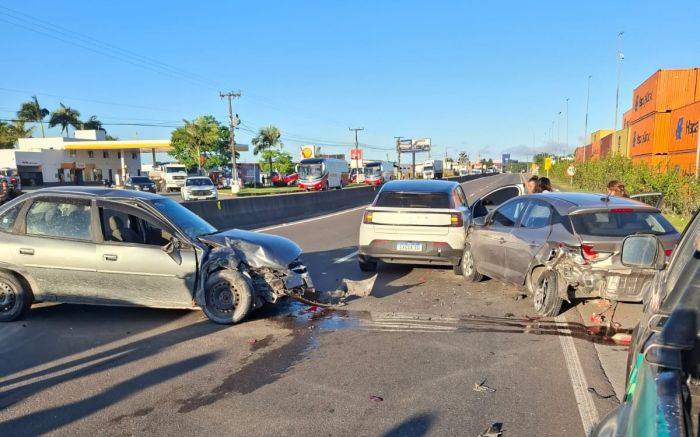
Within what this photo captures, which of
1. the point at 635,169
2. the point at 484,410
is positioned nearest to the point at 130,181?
the point at 635,169

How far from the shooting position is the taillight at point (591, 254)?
5527 millimetres

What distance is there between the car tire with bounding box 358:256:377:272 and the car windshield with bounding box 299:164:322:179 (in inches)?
1545

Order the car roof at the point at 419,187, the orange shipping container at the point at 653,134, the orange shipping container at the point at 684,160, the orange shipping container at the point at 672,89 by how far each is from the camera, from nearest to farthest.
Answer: the car roof at the point at 419,187 < the orange shipping container at the point at 684,160 < the orange shipping container at the point at 672,89 < the orange shipping container at the point at 653,134

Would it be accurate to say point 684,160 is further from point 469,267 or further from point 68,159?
point 68,159

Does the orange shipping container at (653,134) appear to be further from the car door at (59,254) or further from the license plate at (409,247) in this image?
the car door at (59,254)

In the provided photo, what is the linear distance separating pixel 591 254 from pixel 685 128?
1089 inches

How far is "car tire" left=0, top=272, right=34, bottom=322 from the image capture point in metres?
5.81

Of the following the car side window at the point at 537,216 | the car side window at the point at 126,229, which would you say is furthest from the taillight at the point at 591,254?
the car side window at the point at 126,229

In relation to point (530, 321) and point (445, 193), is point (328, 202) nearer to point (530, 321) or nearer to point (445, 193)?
point (445, 193)

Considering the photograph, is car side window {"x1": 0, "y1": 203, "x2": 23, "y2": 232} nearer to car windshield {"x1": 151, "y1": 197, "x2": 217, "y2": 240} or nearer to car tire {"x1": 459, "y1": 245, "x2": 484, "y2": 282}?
car windshield {"x1": 151, "y1": 197, "x2": 217, "y2": 240}

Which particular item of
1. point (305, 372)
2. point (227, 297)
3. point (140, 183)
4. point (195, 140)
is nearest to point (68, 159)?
point (195, 140)

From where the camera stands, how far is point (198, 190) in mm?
34312

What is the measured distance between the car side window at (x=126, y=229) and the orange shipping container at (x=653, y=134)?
116 ft

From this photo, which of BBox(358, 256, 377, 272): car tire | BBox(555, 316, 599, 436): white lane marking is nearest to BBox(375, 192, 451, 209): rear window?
BBox(358, 256, 377, 272): car tire
